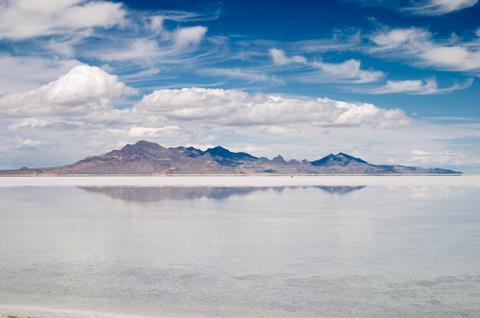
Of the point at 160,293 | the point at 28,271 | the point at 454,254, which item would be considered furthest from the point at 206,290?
the point at 454,254

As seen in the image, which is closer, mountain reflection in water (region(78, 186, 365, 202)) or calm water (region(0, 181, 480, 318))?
calm water (region(0, 181, 480, 318))

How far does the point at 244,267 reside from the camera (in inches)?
1079

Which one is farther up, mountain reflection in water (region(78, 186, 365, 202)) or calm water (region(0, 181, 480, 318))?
mountain reflection in water (region(78, 186, 365, 202))

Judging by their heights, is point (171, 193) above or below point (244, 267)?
above

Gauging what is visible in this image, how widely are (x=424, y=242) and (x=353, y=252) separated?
23.5ft

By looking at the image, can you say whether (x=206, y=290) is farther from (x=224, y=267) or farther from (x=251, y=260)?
(x=251, y=260)

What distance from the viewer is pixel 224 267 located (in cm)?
2733

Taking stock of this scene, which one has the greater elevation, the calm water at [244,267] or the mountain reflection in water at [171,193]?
the mountain reflection in water at [171,193]

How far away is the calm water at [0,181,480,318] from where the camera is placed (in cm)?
2047

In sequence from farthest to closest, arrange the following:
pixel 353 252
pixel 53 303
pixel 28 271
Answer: pixel 353 252 → pixel 28 271 → pixel 53 303

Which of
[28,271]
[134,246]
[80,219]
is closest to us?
[28,271]

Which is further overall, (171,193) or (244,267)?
Answer: (171,193)

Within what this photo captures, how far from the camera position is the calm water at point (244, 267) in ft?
67.2

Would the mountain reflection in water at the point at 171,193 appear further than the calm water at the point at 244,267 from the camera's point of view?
Yes
